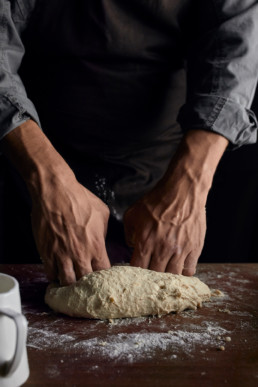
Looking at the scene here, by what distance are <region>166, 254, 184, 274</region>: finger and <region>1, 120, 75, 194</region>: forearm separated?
0.34 meters

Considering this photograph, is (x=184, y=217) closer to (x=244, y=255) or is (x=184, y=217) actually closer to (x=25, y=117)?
(x=25, y=117)

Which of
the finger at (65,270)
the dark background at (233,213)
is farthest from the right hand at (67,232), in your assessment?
the dark background at (233,213)

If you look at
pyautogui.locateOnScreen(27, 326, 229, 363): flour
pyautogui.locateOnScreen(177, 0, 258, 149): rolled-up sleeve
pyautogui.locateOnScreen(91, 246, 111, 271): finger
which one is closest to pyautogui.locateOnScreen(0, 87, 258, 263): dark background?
pyautogui.locateOnScreen(177, 0, 258, 149): rolled-up sleeve

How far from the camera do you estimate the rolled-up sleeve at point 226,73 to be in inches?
51.1

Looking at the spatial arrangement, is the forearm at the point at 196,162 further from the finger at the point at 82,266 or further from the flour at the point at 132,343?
the flour at the point at 132,343

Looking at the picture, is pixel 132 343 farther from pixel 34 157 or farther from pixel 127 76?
pixel 127 76

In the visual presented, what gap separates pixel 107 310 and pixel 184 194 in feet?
1.21

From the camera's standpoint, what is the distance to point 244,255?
2195mm

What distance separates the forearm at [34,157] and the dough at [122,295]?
0.26 m

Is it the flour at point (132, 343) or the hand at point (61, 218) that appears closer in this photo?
the flour at point (132, 343)

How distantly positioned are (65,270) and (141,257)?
0.66ft

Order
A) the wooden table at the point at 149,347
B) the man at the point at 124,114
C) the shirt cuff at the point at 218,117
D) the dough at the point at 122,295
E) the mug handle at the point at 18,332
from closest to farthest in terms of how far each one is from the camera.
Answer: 1. the mug handle at the point at 18,332
2. the wooden table at the point at 149,347
3. the dough at the point at 122,295
4. the man at the point at 124,114
5. the shirt cuff at the point at 218,117

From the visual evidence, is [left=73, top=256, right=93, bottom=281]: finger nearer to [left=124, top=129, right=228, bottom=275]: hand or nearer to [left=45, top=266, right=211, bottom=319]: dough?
[left=45, top=266, right=211, bottom=319]: dough

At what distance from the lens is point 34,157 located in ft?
3.93
